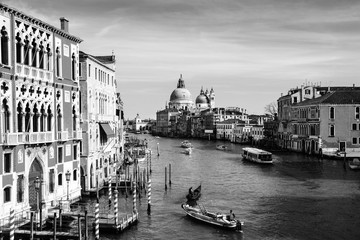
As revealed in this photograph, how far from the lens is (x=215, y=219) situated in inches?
707

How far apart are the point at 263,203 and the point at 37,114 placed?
35.3 feet

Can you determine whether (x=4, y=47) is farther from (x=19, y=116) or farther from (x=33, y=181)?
(x=33, y=181)

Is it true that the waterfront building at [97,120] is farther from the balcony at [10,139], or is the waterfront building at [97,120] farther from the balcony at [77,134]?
the balcony at [10,139]

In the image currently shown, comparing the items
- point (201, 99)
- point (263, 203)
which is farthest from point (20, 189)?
point (201, 99)

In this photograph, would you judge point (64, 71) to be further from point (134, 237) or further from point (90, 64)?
point (134, 237)

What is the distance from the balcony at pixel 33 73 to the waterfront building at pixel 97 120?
4931 mm

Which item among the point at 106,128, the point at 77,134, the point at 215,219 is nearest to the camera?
the point at 215,219

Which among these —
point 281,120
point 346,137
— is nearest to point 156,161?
point 346,137

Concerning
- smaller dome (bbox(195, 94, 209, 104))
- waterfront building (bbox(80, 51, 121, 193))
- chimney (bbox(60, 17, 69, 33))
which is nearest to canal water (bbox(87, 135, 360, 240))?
waterfront building (bbox(80, 51, 121, 193))

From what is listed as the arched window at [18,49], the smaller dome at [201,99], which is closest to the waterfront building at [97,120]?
the arched window at [18,49]

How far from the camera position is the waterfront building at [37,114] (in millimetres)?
15164

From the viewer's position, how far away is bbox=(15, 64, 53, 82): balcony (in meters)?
15.9

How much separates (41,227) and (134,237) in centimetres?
295

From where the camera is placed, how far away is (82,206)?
1947 cm
